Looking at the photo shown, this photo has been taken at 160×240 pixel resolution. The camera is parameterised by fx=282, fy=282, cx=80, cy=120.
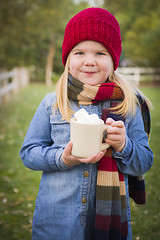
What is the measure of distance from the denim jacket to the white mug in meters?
0.28

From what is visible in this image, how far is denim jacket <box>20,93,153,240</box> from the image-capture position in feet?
5.53

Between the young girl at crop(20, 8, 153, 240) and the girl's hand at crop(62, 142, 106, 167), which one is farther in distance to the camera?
the young girl at crop(20, 8, 153, 240)

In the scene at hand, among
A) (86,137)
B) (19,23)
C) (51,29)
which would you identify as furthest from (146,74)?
(86,137)

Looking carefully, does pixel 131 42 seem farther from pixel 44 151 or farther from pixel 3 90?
pixel 44 151

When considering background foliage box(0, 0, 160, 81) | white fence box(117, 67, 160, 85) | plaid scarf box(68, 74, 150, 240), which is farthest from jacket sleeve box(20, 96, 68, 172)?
white fence box(117, 67, 160, 85)

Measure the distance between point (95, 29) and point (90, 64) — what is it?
0.70 ft

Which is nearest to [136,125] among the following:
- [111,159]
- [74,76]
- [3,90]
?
[111,159]

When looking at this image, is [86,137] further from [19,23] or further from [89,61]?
[19,23]

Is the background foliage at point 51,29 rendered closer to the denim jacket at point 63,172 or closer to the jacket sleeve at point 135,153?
the denim jacket at point 63,172

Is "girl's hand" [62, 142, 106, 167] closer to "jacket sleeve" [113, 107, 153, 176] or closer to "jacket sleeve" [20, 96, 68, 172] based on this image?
"jacket sleeve" [20, 96, 68, 172]

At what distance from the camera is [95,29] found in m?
1.68

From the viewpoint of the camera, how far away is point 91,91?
5.61ft

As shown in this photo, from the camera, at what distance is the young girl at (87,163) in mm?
1674

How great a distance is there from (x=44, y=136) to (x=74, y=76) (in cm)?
42
